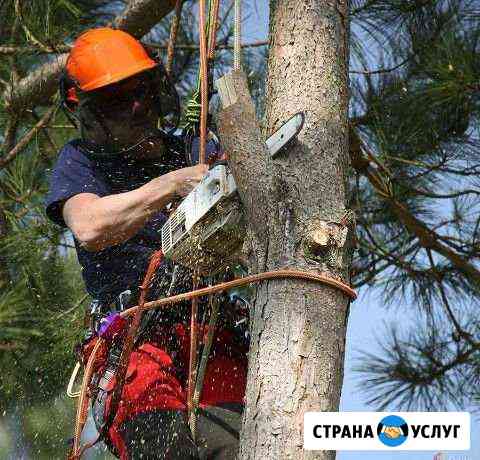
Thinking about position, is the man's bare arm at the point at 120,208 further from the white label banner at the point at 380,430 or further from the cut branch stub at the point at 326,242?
the white label banner at the point at 380,430

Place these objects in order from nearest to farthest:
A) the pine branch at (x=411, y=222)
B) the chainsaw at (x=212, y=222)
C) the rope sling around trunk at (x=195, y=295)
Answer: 1. the rope sling around trunk at (x=195, y=295)
2. the chainsaw at (x=212, y=222)
3. the pine branch at (x=411, y=222)

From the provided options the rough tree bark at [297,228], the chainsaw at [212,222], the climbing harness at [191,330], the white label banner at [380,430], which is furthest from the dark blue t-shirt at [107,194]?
the white label banner at [380,430]

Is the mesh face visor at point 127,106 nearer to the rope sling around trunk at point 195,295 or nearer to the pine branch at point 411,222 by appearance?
the rope sling around trunk at point 195,295

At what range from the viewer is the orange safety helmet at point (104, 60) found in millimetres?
2730

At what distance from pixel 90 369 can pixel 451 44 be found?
5.43 feet

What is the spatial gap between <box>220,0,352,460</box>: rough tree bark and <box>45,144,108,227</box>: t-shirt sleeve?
0.62 meters

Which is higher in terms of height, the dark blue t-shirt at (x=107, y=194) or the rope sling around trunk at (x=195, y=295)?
the dark blue t-shirt at (x=107, y=194)

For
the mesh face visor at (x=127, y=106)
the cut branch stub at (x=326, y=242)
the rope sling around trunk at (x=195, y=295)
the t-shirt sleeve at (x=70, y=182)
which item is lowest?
the rope sling around trunk at (x=195, y=295)

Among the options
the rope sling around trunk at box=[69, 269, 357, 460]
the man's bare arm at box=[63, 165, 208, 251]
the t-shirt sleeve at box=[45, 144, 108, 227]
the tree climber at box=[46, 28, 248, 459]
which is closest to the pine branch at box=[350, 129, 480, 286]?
the tree climber at box=[46, 28, 248, 459]

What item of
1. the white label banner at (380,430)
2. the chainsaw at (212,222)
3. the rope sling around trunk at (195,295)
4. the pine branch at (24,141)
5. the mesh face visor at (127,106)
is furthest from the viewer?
the pine branch at (24,141)

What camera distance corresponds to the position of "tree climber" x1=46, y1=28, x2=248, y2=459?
7.76ft

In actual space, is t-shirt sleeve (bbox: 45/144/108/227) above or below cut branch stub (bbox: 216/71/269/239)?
above

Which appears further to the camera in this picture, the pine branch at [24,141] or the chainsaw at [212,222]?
the pine branch at [24,141]

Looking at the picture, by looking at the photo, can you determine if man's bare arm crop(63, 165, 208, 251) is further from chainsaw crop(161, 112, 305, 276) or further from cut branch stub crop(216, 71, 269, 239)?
cut branch stub crop(216, 71, 269, 239)
